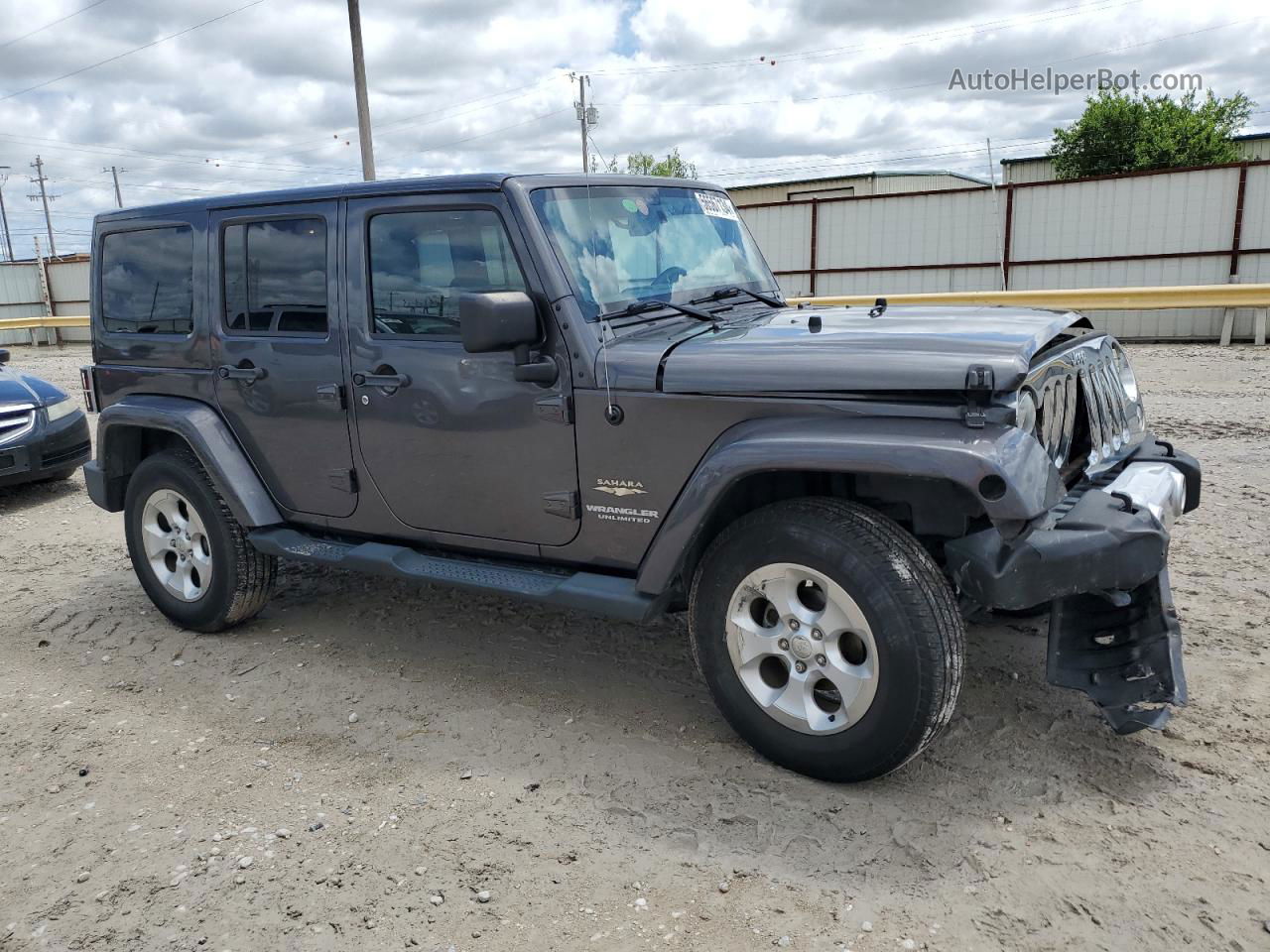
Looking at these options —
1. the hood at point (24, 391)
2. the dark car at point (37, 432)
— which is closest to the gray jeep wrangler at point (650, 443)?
the dark car at point (37, 432)

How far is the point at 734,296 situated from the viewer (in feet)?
14.0

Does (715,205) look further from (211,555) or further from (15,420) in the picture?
(15,420)

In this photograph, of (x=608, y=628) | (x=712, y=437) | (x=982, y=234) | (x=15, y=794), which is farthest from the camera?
(x=982, y=234)

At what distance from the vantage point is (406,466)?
4.02 metres

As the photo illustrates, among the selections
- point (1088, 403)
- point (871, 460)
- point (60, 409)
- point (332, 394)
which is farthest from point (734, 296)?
point (60, 409)

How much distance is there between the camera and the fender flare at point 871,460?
8.98ft

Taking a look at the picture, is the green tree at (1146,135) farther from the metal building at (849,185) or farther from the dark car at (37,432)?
the dark car at (37,432)

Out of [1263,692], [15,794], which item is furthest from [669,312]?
[15,794]

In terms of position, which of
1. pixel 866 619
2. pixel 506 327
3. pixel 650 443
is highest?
pixel 506 327

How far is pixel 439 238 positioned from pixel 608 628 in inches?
76.0

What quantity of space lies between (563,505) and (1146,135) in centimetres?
3621

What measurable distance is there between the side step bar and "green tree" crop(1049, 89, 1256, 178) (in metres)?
34.7

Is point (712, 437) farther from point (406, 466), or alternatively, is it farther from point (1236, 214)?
point (1236, 214)

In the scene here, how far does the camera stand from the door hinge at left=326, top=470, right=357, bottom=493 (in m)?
4.22
